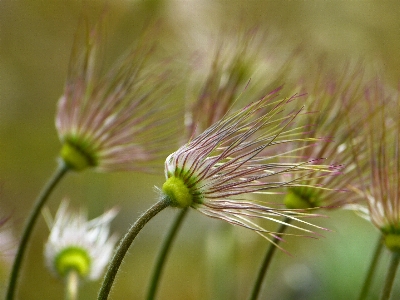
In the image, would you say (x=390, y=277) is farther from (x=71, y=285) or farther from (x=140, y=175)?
(x=140, y=175)

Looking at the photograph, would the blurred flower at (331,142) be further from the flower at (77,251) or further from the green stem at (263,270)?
the flower at (77,251)

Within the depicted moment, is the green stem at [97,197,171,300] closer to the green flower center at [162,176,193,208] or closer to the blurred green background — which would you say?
the green flower center at [162,176,193,208]

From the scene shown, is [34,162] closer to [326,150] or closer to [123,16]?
[123,16]

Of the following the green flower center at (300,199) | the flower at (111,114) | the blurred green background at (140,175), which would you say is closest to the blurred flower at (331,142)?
the green flower center at (300,199)

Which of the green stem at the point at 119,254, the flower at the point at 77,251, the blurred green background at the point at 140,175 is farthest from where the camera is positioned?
the blurred green background at the point at 140,175

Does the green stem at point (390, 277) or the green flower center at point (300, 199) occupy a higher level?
the green flower center at point (300, 199)

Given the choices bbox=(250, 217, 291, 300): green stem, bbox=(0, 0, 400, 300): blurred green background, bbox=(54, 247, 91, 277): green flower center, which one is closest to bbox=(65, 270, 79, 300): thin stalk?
bbox=(54, 247, 91, 277): green flower center

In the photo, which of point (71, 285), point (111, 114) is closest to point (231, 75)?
point (111, 114)
